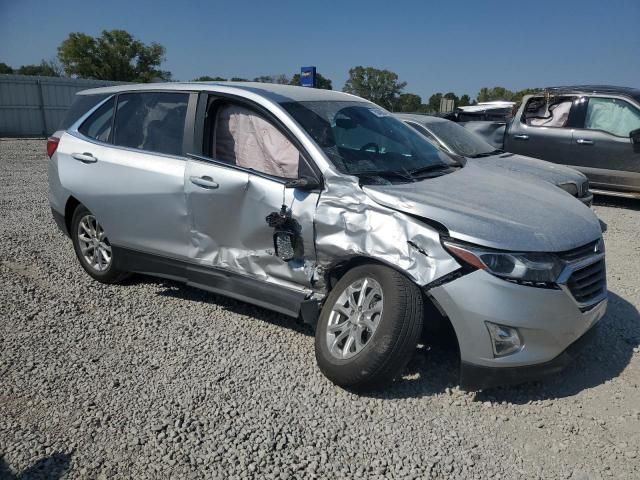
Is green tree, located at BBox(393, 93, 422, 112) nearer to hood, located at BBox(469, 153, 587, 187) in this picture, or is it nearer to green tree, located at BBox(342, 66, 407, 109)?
green tree, located at BBox(342, 66, 407, 109)

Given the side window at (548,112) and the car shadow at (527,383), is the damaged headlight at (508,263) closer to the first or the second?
the car shadow at (527,383)

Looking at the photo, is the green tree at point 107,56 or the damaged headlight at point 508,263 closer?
the damaged headlight at point 508,263

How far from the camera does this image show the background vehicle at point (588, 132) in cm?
895

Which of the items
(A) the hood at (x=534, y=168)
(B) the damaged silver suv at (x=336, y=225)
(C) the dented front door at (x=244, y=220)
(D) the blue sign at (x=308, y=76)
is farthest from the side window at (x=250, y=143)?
(D) the blue sign at (x=308, y=76)

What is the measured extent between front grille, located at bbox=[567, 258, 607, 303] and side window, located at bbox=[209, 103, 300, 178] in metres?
1.85

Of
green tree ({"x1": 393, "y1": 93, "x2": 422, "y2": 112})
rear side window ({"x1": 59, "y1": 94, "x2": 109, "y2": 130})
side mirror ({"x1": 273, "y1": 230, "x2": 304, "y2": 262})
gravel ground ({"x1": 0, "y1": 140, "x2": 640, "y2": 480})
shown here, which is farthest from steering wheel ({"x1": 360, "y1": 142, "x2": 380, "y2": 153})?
green tree ({"x1": 393, "y1": 93, "x2": 422, "y2": 112})

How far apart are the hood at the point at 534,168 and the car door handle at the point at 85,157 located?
15.2ft

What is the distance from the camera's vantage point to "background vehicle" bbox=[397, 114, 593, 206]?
23.8 feet

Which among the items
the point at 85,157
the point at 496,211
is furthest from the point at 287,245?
the point at 85,157

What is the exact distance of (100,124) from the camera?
4934mm

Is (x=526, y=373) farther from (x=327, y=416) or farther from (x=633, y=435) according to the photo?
(x=327, y=416)

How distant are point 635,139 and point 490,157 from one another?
2878mm

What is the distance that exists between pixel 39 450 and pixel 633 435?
3.13 m

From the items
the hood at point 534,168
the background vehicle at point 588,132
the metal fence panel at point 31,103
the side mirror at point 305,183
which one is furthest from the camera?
the metal fence panel at point 31,103
